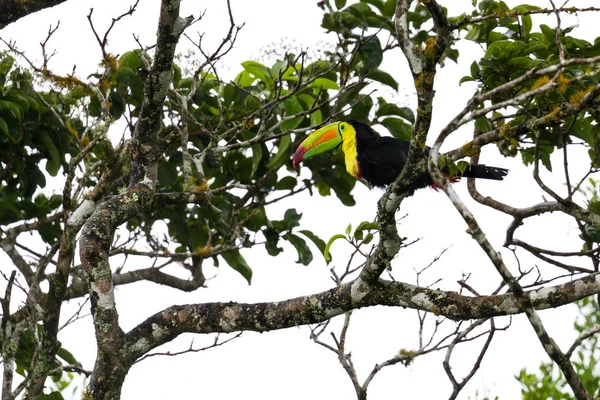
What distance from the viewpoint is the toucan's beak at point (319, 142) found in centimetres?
552

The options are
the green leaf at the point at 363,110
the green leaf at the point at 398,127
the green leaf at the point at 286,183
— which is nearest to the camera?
the green leaf at the point at 398,127

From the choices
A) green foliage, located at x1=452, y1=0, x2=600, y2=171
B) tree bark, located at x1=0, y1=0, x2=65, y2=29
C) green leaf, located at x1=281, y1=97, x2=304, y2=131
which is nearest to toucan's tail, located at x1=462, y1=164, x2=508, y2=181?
green foliage, located at x1=452, y1=0, x2=600, y2=171

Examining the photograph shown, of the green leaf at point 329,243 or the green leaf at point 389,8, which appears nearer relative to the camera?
the green leaf at point 329,243

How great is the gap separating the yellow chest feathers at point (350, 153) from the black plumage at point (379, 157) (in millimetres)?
25

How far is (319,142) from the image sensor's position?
5.62m

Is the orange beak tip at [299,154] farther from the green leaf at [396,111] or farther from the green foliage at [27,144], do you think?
the green foliage at [27,144]

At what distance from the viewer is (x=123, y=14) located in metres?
4.58

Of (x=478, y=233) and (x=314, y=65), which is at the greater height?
(x=314, y=65)

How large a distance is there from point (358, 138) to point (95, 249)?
7.20ft

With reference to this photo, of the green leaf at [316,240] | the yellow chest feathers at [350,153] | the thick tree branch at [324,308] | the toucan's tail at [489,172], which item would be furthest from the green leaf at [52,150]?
the toucan's tail at [489,172]

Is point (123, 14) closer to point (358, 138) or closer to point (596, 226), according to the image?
point (358, 138)

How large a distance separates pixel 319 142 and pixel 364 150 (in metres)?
0.29

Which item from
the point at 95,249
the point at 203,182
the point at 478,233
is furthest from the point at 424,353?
the point at 478,233

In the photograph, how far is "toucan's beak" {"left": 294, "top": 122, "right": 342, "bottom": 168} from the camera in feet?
18.1
